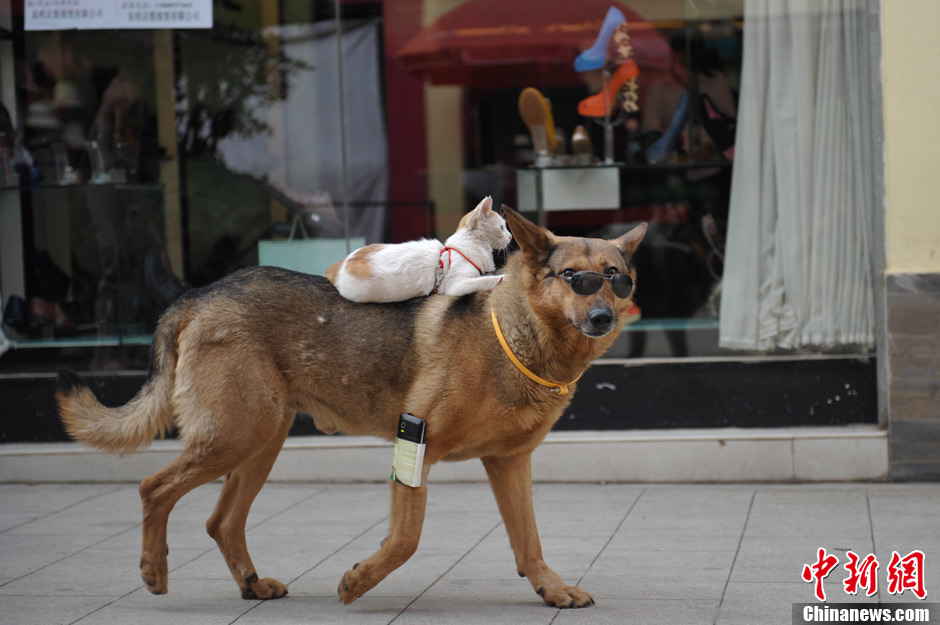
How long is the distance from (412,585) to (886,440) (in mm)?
3417

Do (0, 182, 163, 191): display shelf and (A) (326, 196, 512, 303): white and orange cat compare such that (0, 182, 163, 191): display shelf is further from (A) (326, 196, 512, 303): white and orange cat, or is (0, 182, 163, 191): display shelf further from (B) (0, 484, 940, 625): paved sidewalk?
(A) (326, 196, 512, 303): white and orange cat

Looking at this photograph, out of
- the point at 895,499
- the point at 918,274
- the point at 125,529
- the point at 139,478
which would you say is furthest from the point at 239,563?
the point at 918,274

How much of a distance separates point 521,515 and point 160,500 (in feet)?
5.08

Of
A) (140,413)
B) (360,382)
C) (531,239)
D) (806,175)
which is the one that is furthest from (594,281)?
(806,175)

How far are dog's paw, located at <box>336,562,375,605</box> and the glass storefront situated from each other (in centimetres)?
341

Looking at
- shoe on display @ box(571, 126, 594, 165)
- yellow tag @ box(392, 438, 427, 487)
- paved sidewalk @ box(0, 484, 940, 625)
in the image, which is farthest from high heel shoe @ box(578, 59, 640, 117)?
yellow tag @ box(392, 438, 427, 487)

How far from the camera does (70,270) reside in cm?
930

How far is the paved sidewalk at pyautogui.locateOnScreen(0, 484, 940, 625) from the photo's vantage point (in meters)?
5.60

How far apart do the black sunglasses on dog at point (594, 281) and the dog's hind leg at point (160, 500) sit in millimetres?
1658

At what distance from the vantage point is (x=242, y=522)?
591 cm

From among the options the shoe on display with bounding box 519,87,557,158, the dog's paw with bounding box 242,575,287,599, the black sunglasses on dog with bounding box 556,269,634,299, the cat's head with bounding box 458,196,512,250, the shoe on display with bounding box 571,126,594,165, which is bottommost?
the dog's paw with bounding box 242,575,287,599

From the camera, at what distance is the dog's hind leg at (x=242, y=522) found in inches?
231

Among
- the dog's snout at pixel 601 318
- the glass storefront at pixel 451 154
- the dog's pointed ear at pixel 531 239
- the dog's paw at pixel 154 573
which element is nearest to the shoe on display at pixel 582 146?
the glass storefront at pixel 451 154

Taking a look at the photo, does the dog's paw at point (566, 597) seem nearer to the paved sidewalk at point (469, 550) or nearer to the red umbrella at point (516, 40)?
the paved sidewalk at point (469, 550)
